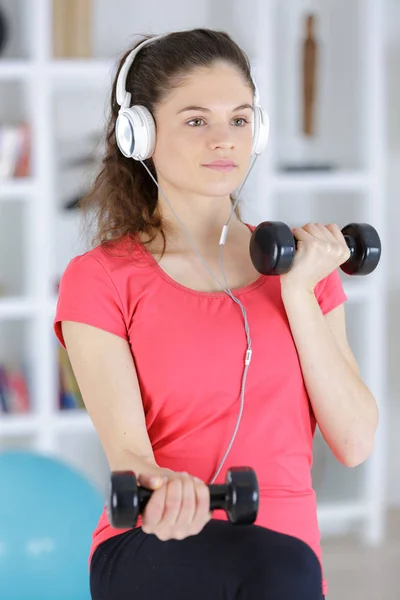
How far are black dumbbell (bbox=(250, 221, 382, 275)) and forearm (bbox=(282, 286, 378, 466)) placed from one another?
0.08 m

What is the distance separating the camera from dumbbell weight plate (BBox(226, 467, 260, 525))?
1.23m

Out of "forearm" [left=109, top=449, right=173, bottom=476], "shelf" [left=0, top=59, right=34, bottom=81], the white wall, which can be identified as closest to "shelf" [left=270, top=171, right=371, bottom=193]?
the white wall

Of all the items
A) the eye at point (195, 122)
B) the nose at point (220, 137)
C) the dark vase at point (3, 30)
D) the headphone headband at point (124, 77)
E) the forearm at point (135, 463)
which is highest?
the dark vase at point (3, 30)

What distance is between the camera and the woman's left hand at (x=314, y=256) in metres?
1.52

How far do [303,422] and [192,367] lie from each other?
0.22 metres

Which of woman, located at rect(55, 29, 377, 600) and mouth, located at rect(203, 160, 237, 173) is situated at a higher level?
mouth, located at rect(203, 160, 237, 173)

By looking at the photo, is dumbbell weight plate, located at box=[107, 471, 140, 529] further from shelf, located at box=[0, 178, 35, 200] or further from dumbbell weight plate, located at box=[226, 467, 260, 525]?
shelf, located at box=[0, 178, 35, 200]

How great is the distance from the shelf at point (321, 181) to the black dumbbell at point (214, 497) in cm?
250

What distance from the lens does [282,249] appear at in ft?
4.83

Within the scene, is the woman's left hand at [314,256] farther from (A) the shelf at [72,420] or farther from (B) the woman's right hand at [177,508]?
(A) the shelf at [72,420]

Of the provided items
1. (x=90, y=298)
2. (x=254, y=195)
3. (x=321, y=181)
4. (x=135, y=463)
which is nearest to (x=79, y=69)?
(x=254, y=195)

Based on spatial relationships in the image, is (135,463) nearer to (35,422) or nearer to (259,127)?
(259,127)

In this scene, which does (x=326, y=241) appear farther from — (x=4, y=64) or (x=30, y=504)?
(x=4, y=64)

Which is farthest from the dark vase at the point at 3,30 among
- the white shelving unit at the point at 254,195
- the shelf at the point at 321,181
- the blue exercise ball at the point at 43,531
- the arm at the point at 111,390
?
the arm at the point at 111,390
